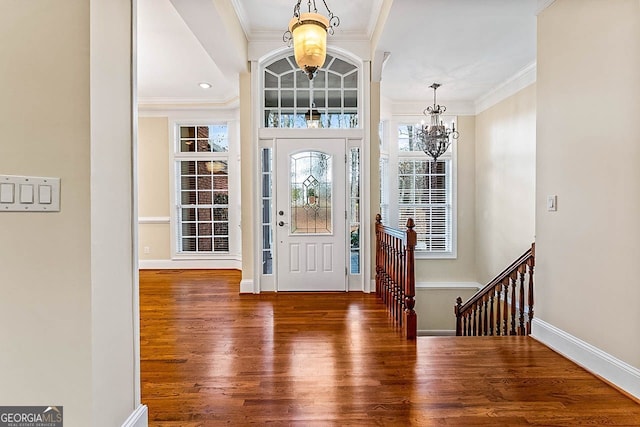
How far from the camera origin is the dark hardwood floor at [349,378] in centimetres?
187

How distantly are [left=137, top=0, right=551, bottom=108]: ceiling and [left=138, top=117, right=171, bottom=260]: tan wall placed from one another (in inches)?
31.5

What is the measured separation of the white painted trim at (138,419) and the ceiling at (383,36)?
2977 mm

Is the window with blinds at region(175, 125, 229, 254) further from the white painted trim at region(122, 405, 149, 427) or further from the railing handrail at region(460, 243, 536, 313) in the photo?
the white painted trim at region(122, 405, 149, 427)

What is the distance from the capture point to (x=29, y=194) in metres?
1.25

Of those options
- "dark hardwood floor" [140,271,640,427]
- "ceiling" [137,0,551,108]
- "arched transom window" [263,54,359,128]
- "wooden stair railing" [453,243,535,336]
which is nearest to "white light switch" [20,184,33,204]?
"dark hardwood floor" [140,271,640,427]

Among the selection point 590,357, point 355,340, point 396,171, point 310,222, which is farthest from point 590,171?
point 396,171

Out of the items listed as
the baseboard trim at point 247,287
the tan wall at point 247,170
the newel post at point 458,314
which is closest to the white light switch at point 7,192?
the tan wall at point 247,170

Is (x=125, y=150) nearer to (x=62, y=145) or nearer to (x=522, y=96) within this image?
(x=62, y=145)

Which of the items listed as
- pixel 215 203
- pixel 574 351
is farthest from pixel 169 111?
pixel 574 351

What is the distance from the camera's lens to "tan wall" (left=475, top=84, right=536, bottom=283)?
4.76 meters

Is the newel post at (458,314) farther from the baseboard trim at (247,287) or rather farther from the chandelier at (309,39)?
the chandelier at (309,39)

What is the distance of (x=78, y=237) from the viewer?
1.29 metres

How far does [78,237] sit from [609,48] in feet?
10.6

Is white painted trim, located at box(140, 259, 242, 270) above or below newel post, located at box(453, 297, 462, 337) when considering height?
above
